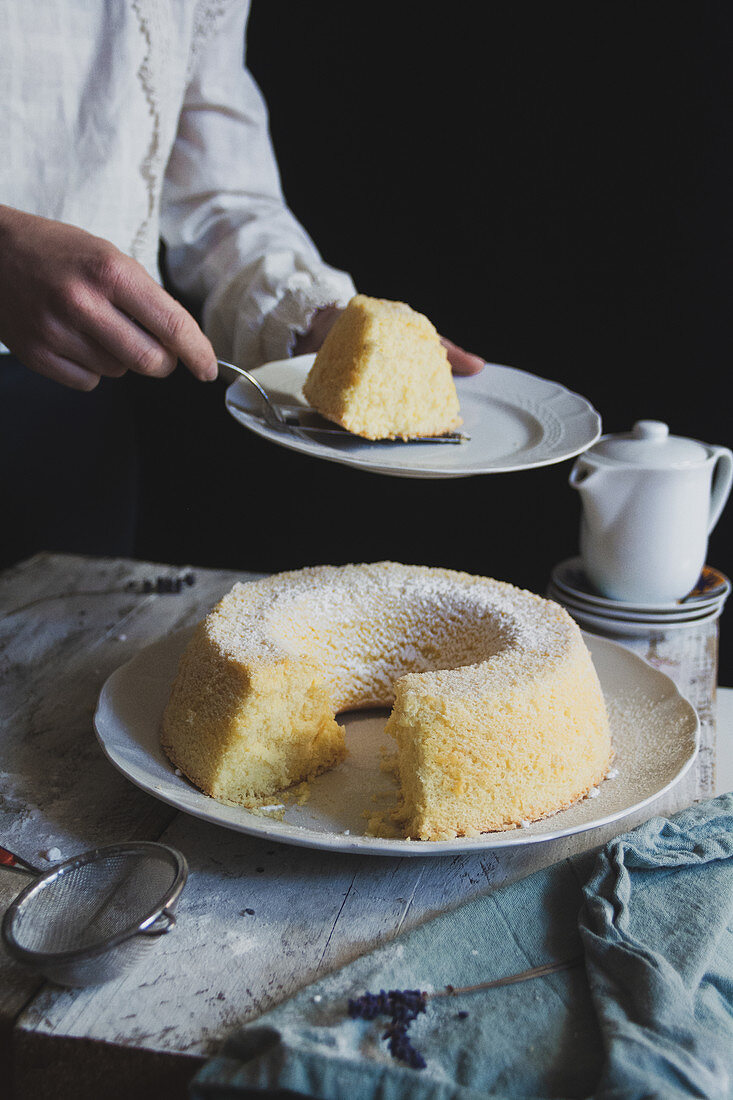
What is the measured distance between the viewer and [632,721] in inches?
52.1

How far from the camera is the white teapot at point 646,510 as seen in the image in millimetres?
1664

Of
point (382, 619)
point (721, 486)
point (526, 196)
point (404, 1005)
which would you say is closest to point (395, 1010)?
point (404, 1005)

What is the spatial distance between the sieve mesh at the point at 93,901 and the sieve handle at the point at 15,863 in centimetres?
5

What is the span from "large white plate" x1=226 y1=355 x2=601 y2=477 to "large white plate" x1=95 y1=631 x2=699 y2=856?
0.36 metres

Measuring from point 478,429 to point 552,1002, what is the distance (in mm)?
810

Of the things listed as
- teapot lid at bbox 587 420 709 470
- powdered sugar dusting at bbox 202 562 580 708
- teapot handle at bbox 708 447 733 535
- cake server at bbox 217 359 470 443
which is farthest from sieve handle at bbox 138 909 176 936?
teapot handle at bbox 708 447 733 535

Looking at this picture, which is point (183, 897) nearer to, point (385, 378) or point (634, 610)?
point (385, 378)

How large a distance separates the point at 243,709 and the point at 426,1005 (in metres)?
0.42

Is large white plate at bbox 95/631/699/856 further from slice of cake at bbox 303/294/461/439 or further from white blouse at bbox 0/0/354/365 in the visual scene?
white blouse at bbox 0/0/354/365

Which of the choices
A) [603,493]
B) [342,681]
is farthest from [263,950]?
[603,493]

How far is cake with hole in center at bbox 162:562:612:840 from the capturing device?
109 cm

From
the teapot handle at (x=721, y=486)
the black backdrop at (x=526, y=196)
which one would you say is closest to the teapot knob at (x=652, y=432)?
the teapot handle at (x=721, y=486)

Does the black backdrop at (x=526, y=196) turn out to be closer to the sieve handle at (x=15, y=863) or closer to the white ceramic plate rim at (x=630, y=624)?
the white ceramic plate rim at (x=630, y=624)

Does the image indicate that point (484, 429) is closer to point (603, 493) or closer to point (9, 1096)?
point (603, 493)
